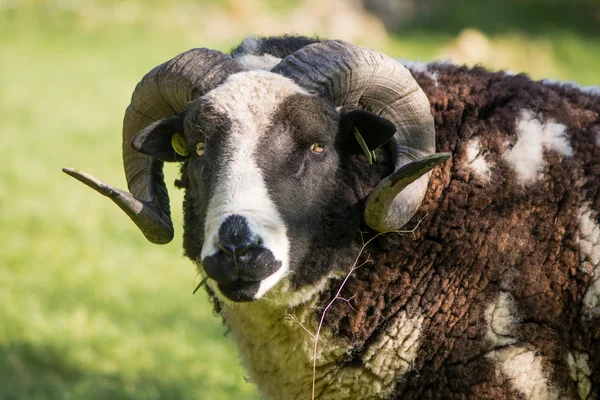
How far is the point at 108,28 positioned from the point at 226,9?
4948 mm

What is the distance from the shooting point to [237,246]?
15.0 ft

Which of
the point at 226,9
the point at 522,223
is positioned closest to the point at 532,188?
the point at 522,223

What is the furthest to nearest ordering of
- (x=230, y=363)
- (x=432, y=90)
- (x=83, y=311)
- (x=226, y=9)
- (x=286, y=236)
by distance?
(x=226, y=9) < (x=83, y=311) < (x=230, y=363) < (x=432, y=90) < (x=286, y=236)

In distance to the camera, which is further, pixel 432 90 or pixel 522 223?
pixel 432 90

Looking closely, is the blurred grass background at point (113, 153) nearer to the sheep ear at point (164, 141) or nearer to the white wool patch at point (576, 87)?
the sheep ear at point (164, 141)

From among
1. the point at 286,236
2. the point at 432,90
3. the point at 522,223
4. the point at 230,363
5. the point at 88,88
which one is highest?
the point at 88,88

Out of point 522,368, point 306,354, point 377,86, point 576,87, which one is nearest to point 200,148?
point 377,86

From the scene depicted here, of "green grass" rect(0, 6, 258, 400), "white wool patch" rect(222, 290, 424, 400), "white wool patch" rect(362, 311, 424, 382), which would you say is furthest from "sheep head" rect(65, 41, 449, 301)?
"green grass" rect(0, 6, 258, 400)

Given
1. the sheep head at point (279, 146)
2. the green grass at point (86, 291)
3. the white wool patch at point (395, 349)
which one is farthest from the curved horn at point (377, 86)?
the green grass at point (86, 291)

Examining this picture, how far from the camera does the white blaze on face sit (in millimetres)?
4723

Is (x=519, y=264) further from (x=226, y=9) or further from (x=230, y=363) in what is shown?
(x=226, y=9)

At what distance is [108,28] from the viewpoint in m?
33.7

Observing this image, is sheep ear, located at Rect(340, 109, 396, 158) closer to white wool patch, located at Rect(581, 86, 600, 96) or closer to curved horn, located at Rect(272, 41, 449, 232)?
curved horn, located at Rect(272, 41, 449, 232)

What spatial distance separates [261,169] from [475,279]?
4.86ft
